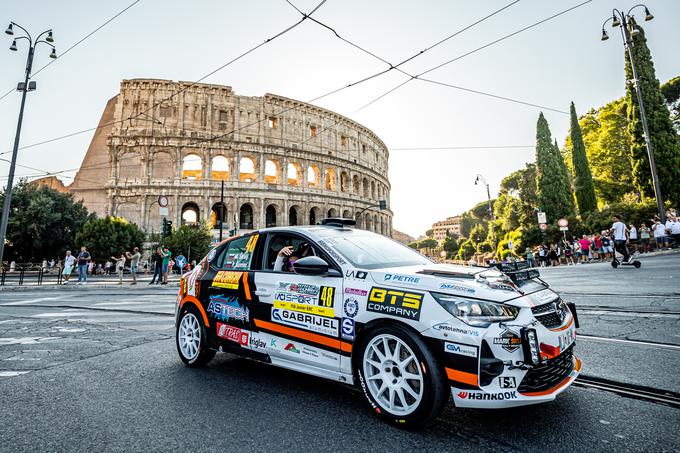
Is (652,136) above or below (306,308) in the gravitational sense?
above

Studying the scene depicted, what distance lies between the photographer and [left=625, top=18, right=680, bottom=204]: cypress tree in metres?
24.5

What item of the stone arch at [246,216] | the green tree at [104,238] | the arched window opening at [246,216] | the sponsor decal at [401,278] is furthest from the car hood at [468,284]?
the arched window opening at [246,216]

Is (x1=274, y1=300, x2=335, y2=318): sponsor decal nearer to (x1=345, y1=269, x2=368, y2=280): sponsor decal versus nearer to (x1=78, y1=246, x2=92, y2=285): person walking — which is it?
(x1=345, y1=269, x2=368, y2=280): sponsor decal

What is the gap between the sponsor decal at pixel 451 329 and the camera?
216 cm

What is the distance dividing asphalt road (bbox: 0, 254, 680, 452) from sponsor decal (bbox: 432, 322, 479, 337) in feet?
2.10

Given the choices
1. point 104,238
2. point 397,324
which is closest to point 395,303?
point 397,324

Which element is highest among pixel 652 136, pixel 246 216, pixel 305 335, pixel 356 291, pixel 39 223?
pixel 652 136

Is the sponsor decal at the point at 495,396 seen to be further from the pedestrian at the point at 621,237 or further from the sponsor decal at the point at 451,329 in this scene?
the pedestrian at the point at 621,237

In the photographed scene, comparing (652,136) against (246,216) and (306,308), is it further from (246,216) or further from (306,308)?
(246,216)

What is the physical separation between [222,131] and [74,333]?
145ft

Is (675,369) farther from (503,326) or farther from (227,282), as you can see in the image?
(227,282)

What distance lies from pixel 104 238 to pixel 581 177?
4705cm

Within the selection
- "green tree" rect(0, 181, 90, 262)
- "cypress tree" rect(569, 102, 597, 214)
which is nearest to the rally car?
"green tree" rect(0, 181, 90, 262)

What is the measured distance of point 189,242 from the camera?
32250mm
